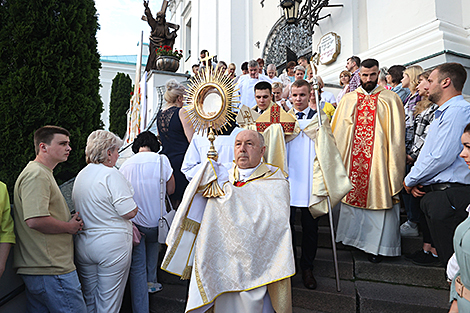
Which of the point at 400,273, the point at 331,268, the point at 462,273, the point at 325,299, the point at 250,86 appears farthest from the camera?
the point at 250,86

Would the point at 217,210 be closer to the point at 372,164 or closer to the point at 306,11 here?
the point at 372,164

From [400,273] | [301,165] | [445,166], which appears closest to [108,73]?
[301,165]

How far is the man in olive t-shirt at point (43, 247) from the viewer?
7.88 ft

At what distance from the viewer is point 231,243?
8.35ft

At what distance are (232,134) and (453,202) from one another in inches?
82.8

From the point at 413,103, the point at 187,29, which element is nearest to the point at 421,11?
the point at 413,103

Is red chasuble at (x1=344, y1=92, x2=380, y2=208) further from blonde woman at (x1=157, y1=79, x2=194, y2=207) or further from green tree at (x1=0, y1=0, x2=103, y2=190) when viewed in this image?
green tree at (x1=0, y1=0, x2=103, y2=190)

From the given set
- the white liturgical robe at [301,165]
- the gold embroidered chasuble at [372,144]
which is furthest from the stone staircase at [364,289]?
the white liturgical robe at [301,165]

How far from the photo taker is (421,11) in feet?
21.6

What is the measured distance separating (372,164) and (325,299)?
1664 millimetres

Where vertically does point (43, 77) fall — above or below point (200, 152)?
above

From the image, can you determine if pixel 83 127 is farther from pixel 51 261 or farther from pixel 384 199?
pixel 384 199

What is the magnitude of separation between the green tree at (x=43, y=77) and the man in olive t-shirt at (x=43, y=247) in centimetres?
193

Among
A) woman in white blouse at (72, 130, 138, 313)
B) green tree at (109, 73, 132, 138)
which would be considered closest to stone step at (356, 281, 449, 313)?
woman in white blouse at (72, 130, 138, 313)
